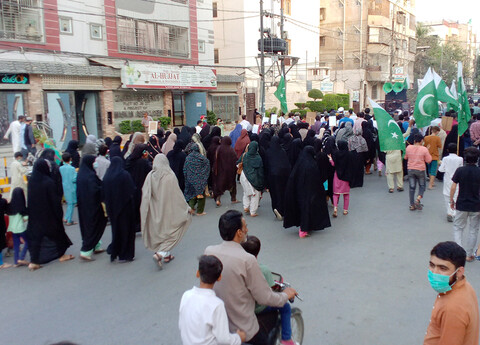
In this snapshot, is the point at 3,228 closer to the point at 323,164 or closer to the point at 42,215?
the point at 42,215

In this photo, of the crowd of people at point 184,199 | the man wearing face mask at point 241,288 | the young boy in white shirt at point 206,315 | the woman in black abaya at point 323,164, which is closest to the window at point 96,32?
the crowd of people at point 184,199

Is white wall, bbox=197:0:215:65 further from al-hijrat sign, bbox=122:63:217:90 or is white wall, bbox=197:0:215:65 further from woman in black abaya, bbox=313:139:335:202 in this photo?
woman in black abaya, bbox=313:139:335:202

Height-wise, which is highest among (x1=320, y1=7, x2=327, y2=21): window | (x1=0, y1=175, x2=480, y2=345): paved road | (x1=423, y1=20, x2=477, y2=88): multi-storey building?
(x1=423, y1=20, x2=477, y2=88): multi-storey building

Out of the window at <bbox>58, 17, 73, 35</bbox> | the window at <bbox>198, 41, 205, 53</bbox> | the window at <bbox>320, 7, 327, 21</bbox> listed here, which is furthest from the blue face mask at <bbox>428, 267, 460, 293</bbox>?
the window at <bbox>320, 7, 327, 21</bbox>

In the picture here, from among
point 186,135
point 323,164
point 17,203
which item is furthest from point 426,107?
point 17,203

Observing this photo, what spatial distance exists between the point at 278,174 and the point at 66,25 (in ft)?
44.3

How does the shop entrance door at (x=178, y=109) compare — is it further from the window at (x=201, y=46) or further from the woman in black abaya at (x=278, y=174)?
the woman in black abaya at (x=278, y=174)

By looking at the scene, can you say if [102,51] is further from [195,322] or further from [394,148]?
[195,322]

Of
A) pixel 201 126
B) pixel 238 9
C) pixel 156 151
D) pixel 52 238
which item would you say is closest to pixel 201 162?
pixel 156 151

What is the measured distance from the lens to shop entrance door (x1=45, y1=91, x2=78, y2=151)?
1658 centimetres

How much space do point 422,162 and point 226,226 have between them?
666 centimetres

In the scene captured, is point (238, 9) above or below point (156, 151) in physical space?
above

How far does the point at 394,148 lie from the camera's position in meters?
9.46

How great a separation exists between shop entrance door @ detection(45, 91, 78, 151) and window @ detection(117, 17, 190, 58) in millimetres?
4170
